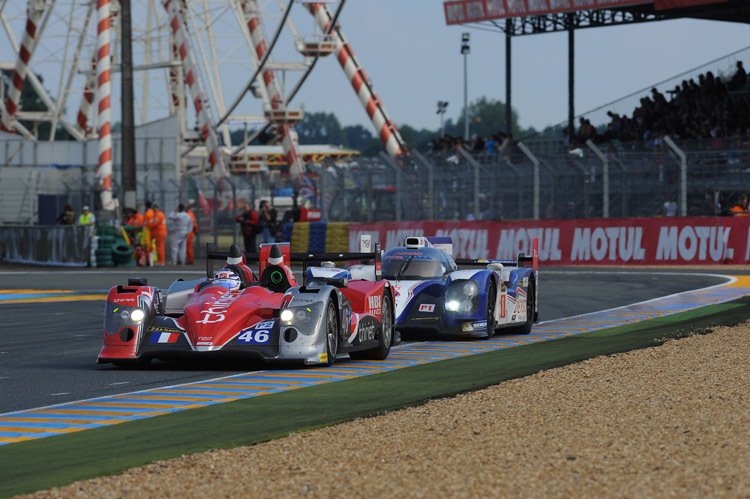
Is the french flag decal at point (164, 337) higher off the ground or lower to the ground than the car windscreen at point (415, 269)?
lower

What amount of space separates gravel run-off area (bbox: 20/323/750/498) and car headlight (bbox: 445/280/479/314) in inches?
184

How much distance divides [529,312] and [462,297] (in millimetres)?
1782

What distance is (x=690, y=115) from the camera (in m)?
34.7

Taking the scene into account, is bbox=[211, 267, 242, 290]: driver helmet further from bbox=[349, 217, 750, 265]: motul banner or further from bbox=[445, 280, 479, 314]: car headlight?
bbox=[349, 217, 750, 265]: motul banner

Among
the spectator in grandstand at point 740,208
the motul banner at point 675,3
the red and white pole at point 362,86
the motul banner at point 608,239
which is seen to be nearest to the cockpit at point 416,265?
the spectator in grandstand at point 740,208

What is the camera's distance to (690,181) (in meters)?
29.1

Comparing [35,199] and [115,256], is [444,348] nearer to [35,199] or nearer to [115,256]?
[115,256]

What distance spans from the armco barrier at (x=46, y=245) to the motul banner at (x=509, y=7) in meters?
13.8

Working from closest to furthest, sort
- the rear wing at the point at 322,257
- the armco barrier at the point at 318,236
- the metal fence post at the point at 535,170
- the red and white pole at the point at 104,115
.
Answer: the rear wing at the point at 322,257 → the metal fence post at the point at 535,170 → the armco barrier at the point at 318,236 → the red and white pole at the point at 104,115

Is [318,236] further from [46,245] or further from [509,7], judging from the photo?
[509,7]

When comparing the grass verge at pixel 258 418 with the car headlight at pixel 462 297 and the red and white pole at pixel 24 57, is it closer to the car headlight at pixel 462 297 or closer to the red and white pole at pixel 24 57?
the car headlight at pixel 462 297

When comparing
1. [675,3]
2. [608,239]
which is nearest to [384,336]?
[608,239]

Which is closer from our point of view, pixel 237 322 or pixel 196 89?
pixel 237 322

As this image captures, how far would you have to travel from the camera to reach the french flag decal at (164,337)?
1116cm
